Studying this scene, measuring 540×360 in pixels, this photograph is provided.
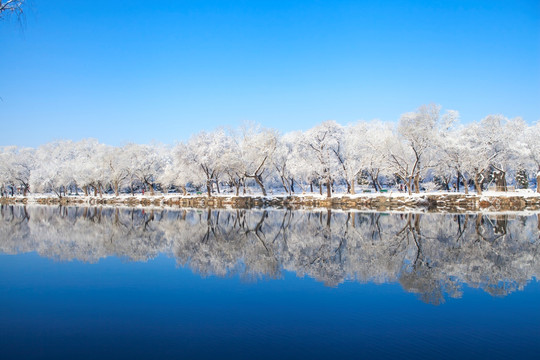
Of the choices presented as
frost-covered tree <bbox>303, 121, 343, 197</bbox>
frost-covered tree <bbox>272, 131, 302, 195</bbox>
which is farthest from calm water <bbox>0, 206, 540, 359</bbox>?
frost-covered tree <bbox>272, 131, 302, 195</bbox>

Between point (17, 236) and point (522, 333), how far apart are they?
25221mm

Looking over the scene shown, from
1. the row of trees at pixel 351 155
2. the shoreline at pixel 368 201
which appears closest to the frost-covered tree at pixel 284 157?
the row of trees at pixel 351 155

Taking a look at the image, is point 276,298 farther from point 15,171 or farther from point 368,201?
point 15,171

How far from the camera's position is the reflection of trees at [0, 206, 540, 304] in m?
12.5

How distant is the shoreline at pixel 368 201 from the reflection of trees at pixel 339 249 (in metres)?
16.6

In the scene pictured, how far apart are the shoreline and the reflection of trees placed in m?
16.6

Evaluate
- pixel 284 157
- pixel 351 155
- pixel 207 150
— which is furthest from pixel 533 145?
pixel 207 150

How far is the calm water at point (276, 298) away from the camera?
7.46m

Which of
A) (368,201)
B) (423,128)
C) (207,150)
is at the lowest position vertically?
(368,201)

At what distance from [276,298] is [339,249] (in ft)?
23.2

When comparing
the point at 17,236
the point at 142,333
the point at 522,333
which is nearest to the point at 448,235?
the point at 522,333

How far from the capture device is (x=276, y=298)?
412 inches

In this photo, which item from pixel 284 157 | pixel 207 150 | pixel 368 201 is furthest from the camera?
pixel 284 157

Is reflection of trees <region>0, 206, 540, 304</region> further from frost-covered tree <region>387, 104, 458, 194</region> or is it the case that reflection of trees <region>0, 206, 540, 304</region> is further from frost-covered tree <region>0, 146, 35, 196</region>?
frost-covered tree <region>0, 146, 35, 196</region>
